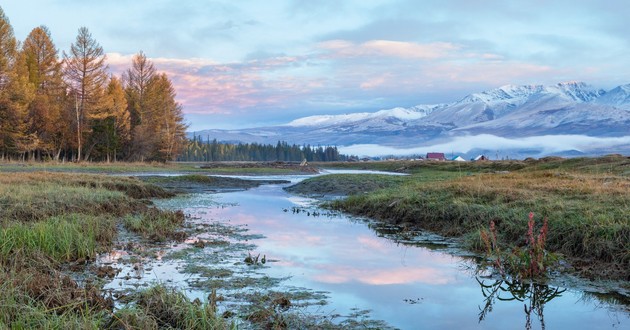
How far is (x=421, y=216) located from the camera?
17.5 m

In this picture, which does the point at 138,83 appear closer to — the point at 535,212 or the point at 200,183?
the point at 200,183

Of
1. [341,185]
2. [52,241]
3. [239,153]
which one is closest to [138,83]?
[341,185]

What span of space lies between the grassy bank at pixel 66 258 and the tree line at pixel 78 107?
3985cm

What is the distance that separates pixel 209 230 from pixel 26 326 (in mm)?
10042

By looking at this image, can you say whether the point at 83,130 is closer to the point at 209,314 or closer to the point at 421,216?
the point at 421,216

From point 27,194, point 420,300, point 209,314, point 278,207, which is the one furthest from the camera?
point 278,207

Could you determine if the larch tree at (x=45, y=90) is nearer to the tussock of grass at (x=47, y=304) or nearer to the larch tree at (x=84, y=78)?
the larch tree at (x=84, y=78)

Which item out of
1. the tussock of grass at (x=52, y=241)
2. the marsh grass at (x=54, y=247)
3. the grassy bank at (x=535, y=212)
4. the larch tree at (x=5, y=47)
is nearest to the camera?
the marsh grass at (x=54, y=247)

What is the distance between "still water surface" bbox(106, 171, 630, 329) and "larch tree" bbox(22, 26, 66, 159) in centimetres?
5166

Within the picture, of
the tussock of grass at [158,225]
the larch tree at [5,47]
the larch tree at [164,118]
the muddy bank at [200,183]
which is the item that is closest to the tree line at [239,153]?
the larch tree at [164,118]

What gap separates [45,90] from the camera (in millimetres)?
60969

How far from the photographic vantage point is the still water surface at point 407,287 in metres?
7.41

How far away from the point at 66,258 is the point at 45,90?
58.9m

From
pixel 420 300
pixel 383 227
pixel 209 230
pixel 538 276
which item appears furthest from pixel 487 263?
pixel 209 230
